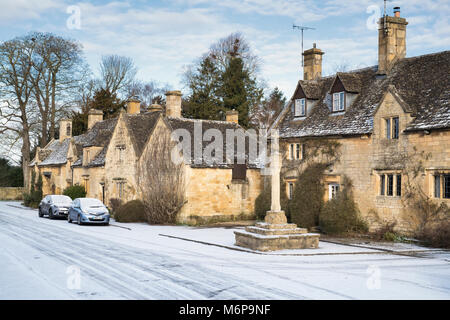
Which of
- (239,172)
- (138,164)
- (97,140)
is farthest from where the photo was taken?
(97,140)

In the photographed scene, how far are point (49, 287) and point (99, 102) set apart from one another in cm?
4706

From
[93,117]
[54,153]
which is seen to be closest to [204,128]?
[93,117]

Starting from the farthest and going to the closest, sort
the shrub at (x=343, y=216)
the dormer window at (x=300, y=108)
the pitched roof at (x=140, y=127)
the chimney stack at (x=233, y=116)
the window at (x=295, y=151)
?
1. the chimney stack at (x=233, y=116)
2. the pitched roof at (x=140, y=127)
3. the dormer window at (x=300, y=108)
4. the window at (x=295, y=151)
5. the shrub at (x=343, y=216)

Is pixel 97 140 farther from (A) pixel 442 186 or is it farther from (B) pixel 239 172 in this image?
(A) pixel 442 186

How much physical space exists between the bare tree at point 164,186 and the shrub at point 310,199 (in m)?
7.45

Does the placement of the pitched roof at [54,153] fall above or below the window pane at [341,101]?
below

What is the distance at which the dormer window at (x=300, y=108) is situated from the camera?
91.9 ft

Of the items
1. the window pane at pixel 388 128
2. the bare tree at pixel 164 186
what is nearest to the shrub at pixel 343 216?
the window pane at pixel 388 128

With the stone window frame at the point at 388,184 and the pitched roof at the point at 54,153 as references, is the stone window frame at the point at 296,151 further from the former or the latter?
the pitched roof at the point at 54,153

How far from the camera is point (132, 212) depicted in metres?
30.3

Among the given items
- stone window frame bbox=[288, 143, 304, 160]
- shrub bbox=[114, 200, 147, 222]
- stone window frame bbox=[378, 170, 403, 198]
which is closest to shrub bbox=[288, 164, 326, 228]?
stone window frame bbox=[288, 143, 304, 160]

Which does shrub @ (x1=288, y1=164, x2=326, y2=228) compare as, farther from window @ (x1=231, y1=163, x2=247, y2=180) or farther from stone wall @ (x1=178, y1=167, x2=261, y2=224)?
window @ (x1=231, y1=163, x2=247, y2=180)

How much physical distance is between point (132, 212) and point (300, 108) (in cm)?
1205

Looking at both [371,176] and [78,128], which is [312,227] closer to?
[371,176]
